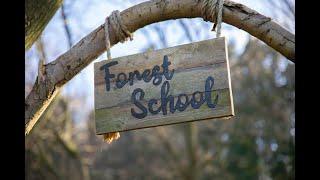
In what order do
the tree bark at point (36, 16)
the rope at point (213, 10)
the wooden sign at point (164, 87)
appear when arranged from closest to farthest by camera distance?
the wooden sign at point (164, 87) → the rope at point (213, 10) → the tree bark at point (36, 16)

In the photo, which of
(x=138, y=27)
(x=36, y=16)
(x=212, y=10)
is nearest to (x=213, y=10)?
(x=212, y=10)

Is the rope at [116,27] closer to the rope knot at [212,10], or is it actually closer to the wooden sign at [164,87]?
the wooden sign at [164,87]

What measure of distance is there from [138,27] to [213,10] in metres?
0.32

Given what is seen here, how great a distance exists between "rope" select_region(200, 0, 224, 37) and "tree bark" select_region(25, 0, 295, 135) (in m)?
0.02

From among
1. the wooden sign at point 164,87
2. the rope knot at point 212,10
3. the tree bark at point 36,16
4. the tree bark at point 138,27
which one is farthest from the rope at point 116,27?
the tree bark at point 36,16

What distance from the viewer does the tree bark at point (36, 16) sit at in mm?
2521

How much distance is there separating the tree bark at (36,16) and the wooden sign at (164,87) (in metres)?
0.60

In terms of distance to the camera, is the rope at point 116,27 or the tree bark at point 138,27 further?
the rope at point 116,27

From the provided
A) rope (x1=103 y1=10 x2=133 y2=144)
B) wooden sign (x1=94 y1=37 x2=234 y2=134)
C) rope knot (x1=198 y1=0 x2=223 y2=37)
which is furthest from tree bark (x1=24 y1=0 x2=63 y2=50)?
rope knot (x1=198 y1=0 x2=223 y2=37)

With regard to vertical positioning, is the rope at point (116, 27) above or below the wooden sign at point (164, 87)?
above
